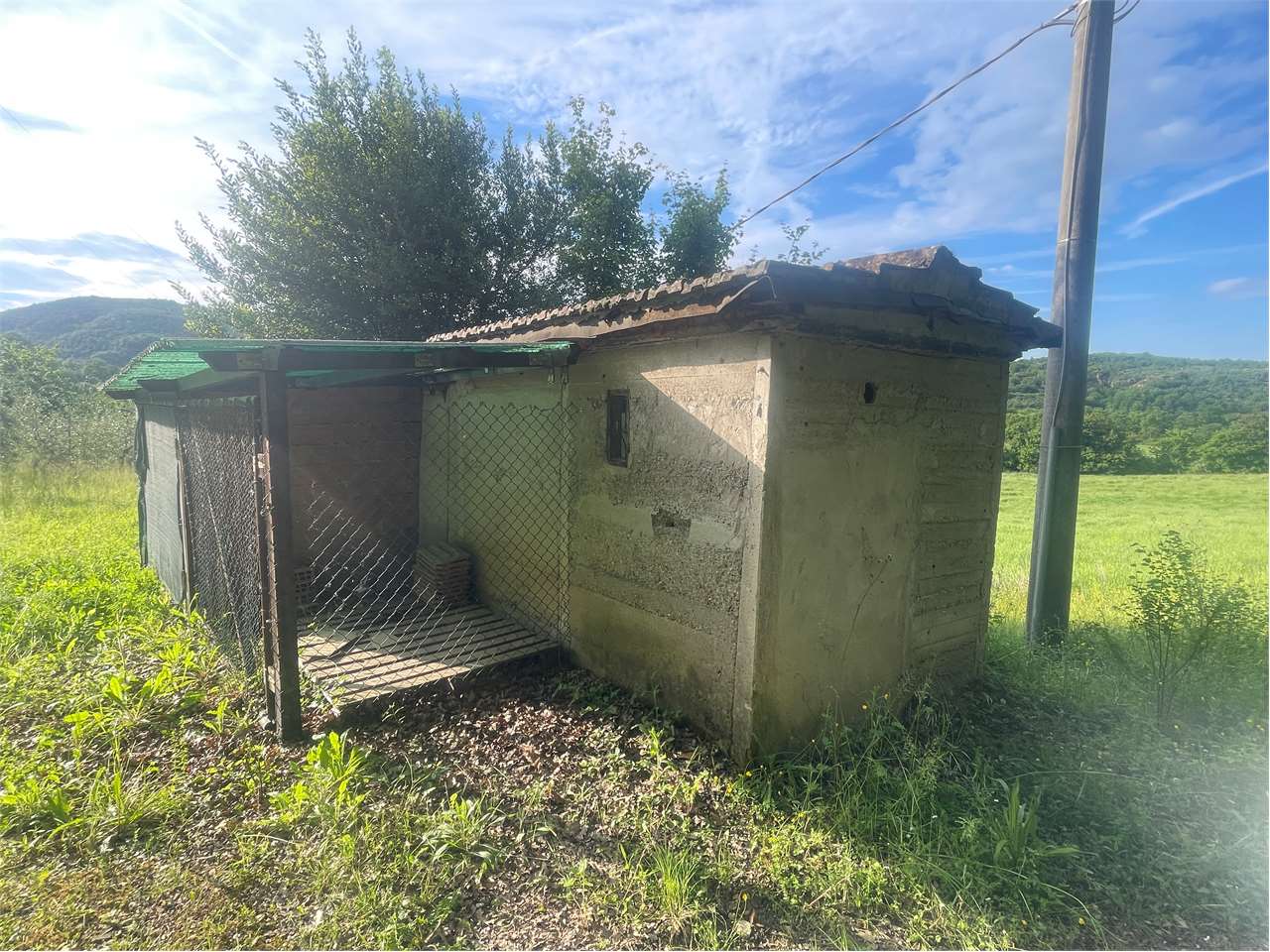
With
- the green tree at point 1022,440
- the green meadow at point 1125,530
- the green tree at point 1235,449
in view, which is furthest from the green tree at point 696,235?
the green tree at point 1235,449

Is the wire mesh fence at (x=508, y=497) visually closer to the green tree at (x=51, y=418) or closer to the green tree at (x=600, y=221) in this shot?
the green tree at (x=600, y=221)

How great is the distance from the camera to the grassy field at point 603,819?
2389 millimetres

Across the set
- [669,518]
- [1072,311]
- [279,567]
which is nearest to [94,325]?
[279,567]

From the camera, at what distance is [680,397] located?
12.0 ft

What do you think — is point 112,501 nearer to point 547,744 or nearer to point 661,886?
point 547,744

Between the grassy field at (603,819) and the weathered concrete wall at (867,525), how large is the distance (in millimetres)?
392

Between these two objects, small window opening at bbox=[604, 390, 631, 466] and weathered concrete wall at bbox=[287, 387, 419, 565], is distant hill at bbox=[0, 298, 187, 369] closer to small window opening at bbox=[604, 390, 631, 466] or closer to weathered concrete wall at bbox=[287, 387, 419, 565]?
weathered concrete wall at bbox=[287, 387, 419, 565]

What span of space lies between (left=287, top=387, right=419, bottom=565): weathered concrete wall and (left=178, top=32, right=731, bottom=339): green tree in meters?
6.13

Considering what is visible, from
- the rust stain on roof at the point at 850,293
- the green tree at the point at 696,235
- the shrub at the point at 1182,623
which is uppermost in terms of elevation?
the green tree at the point at 696,235

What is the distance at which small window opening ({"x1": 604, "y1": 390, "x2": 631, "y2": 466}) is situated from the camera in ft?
13.5

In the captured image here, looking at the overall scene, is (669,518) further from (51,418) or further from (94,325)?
(94,325)

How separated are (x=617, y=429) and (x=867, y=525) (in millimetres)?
1811

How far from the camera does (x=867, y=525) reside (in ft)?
12.0

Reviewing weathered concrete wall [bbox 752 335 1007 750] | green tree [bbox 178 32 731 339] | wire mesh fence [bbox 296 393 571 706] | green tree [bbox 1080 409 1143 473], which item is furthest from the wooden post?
green tree [bbox 1080 409 1143 473]
